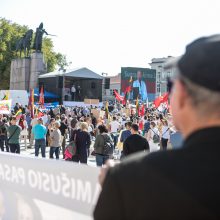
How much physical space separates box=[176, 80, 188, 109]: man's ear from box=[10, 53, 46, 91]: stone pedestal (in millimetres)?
52040

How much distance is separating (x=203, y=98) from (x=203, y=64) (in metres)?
0.11

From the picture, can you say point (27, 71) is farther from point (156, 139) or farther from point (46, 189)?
point (46, 189)

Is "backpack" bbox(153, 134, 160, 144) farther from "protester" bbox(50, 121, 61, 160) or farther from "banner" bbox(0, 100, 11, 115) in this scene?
"banner" bbox(0, 100, 11, 115)

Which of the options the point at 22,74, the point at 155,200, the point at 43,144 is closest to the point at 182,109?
the point at 155,200

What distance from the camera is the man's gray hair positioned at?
4.64 ft

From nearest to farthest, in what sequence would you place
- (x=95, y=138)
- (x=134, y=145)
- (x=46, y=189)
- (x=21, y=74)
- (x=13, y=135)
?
(x=46, y=189) → (x=134, y=145) → (x=95, y=138) → (x=13, y=135) → (x=21, y=74)

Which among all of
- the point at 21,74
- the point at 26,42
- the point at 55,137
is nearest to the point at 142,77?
the point at 26,42

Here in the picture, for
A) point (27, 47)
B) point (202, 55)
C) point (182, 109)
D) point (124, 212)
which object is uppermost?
point (27, 47)

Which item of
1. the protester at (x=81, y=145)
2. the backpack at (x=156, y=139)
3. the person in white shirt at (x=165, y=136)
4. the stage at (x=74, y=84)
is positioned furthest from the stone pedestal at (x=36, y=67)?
the protester at (x=81, y=145)

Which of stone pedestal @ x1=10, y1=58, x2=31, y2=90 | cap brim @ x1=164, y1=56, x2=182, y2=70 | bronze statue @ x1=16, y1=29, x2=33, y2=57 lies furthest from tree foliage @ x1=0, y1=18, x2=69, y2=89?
cap brim @ x1=164, y1=56, x2=182, y2=70

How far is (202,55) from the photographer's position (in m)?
1.41

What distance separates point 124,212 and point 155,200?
0.11 metres

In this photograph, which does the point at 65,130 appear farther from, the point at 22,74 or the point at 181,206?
the point at 22,74

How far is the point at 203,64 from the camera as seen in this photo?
4.58ft
